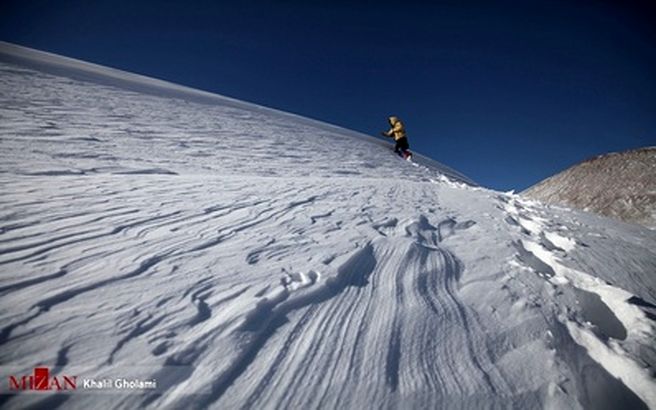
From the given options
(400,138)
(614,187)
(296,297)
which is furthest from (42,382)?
(614,187)

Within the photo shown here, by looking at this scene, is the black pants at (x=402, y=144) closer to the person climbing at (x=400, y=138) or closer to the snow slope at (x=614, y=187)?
the person climbing at (x=400, y=138)

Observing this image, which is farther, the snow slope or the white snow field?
the snow slope

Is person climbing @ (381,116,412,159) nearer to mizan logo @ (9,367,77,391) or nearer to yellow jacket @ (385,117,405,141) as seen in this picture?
yellow jacket @ (385,117,405,141)

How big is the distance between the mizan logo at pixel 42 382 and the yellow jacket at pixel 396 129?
8380mm

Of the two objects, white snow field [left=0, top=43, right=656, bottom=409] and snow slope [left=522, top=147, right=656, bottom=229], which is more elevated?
snow slope [left=522, top=147, right=656, bottom=229]

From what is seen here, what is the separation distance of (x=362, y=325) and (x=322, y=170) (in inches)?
129

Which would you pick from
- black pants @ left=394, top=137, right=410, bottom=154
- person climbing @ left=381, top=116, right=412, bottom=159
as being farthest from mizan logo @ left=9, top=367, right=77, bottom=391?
black pants @ left=394, top=137, right=410, bottom=154

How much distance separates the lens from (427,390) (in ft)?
3.21

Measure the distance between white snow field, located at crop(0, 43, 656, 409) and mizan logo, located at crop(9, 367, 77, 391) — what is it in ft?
0.08

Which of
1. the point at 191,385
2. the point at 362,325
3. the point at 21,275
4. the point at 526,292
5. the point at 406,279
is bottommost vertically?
the point at 21,275

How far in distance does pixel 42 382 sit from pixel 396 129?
8.58m

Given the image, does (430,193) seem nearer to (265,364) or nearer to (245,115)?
(265,364)

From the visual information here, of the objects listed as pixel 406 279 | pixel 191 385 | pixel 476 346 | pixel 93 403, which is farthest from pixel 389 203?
pixel 93 403

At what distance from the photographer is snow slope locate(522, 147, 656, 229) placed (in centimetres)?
771
